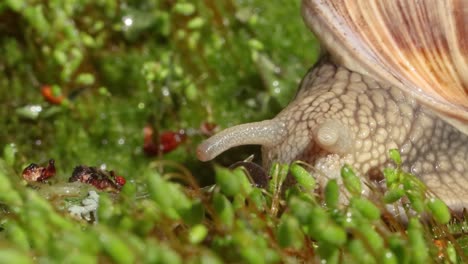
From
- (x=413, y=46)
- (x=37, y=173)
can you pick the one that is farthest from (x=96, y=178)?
(x=413, y=46)

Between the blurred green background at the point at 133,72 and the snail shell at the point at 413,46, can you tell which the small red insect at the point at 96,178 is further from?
the snail shell at the point at 413,46

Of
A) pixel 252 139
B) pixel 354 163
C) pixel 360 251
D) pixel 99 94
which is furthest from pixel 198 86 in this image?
pixel 360 251

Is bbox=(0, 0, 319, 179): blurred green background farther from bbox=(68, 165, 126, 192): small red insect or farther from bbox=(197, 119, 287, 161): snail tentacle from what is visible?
bbox=(68, 165, 126, 192): small red insect

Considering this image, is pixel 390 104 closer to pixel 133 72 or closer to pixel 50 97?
pixel 133 72

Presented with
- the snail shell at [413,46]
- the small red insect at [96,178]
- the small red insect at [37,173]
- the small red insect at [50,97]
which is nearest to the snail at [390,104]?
the snail shell at [413,46]

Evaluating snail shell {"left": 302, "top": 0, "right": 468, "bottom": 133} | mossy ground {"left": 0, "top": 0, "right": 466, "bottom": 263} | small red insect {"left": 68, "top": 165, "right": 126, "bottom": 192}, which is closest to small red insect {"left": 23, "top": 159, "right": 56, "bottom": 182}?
small red insect {"left": 68, "top": 165, "right": 126, "bottom": 192}

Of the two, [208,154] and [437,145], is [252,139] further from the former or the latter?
[437,145]
